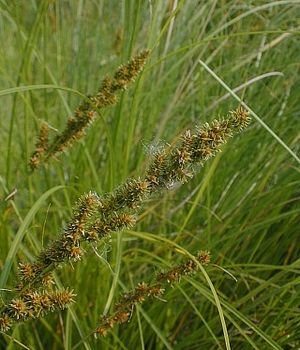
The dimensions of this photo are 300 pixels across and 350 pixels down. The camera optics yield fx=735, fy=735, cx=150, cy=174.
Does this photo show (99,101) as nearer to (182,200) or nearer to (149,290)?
(149,290)

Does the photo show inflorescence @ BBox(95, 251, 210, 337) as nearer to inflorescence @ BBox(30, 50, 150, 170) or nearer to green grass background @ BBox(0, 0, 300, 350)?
green grass background @ BBox(0, 0, 300, 350)

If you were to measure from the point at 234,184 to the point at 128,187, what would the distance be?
73 centimetres

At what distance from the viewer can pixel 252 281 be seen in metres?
1.32

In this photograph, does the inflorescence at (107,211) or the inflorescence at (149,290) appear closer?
the inflorescence at (107,211)

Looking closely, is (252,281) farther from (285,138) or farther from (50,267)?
(50,267)

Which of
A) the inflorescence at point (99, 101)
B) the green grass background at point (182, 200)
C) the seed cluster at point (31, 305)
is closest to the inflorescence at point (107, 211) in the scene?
the seed cluster at point (31, 305)

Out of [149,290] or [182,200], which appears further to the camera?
[182,200]

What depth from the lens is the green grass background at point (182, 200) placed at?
120 centimetres

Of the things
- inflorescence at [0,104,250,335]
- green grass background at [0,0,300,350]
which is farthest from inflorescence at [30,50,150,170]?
inflorescence at [0,104,250,335]

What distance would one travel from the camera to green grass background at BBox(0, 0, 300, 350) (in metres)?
1.20

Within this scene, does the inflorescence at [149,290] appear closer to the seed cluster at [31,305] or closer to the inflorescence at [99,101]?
the seed cluster at [31,305]

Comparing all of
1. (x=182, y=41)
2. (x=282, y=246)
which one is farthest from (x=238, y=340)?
(x=182, y=41)

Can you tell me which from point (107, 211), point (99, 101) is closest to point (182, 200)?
point (99, 101)

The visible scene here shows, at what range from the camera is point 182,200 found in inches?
58.4
